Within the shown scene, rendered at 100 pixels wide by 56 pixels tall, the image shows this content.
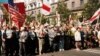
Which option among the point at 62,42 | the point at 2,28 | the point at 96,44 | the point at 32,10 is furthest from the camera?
the point at 32,10

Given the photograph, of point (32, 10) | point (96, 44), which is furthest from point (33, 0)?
point (96, 44)

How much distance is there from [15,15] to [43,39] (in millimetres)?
Answer: 2606

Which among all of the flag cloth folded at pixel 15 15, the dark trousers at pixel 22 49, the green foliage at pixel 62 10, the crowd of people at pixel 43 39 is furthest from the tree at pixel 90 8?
the dark trousers at pixel 22 49

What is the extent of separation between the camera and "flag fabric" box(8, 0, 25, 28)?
21.1 metres

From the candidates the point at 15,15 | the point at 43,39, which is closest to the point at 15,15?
the point at 15,15

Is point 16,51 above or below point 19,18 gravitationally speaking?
below

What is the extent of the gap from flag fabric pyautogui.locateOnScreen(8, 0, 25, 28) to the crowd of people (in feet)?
1.30

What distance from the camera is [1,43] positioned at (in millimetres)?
21219

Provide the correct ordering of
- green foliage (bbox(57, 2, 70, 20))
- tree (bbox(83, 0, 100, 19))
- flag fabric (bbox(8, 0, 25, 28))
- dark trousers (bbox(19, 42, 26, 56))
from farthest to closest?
1. green foliage (bbox(57, 2, 70, 20))
2. tree (bbox(83, 0, 100, 19))
3. dark trousers (bbox(19, 42, 26, 56))
4. flag fabric (bbox(8, 0, 25, 28))

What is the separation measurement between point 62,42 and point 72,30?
4.25 feet

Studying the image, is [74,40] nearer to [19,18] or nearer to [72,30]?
[72,30]

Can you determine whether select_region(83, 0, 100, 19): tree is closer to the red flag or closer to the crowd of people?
the crowd of people

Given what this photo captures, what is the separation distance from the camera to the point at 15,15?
2106cm

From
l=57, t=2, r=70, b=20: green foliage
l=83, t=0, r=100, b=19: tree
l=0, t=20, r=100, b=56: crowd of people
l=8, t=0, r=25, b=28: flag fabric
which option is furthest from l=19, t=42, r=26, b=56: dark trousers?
l=57, t=2, r=70, b=20: green foliage
